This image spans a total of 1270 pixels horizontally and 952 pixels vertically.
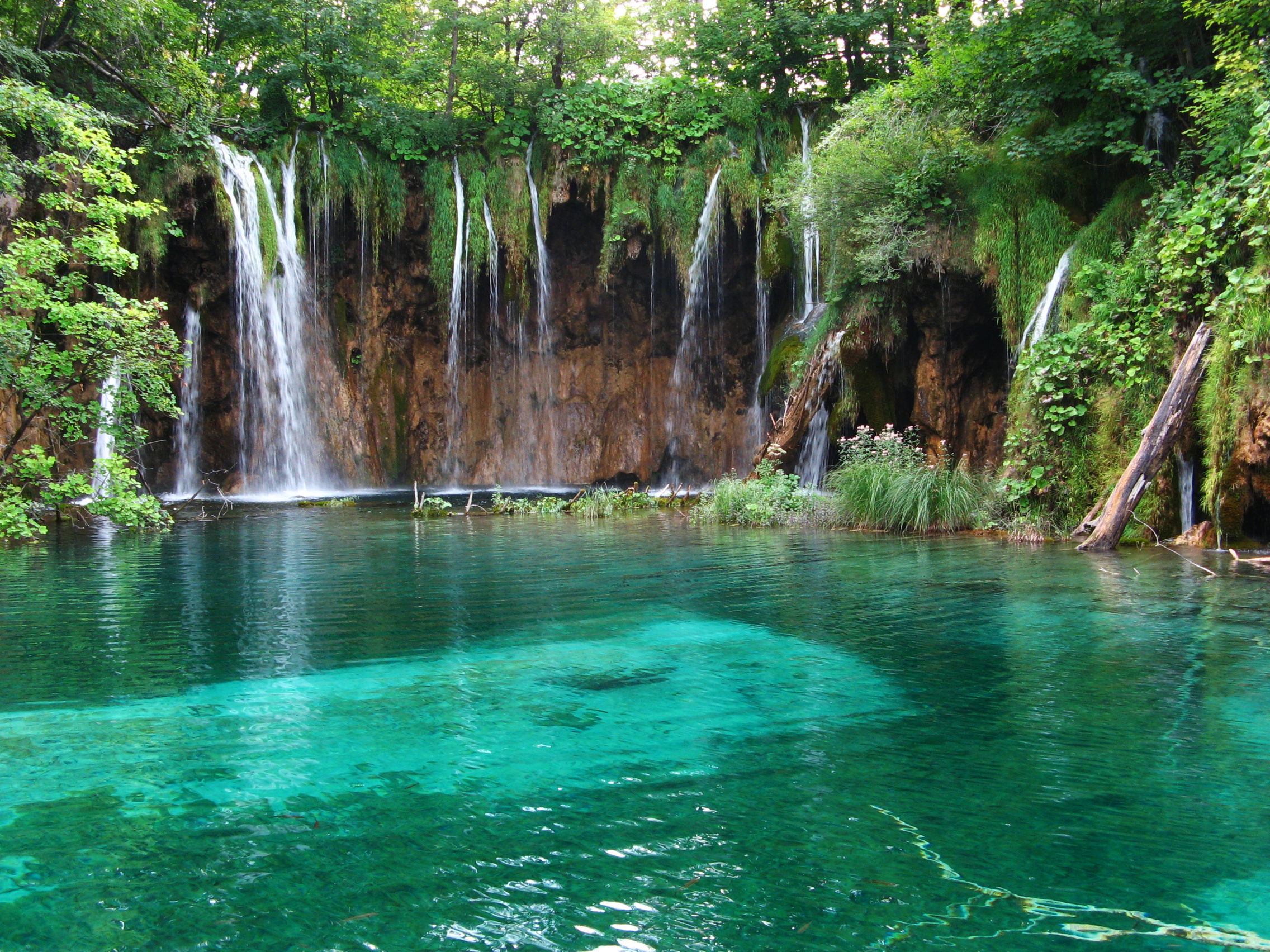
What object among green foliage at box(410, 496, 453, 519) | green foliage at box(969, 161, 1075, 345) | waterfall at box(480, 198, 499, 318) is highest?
waterfall at box(480, 198, 499, 318)

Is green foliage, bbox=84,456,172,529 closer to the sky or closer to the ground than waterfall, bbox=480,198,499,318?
closer to the ground

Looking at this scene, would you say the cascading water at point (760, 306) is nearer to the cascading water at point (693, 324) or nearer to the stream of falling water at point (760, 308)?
the stream of falling water at point (760, 308)

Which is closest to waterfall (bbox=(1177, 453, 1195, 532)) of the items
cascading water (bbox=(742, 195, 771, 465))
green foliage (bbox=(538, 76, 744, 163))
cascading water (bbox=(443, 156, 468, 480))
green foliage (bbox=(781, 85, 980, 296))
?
green foliage (bbox=(781, 85, 980, 296))

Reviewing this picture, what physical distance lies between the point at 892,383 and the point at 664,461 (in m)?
9.35

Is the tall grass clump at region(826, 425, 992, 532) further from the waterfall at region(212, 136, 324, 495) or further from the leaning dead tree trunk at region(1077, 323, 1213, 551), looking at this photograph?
the waterfall at region(212, 136, 324, 495)

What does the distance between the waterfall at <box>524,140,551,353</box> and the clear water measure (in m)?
17.9

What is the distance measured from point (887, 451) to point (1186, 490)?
3826 millimetres

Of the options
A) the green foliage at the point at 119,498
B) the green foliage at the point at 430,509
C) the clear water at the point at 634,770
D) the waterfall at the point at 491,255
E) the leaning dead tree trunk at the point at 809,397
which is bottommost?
the clear water at the point at 634,770

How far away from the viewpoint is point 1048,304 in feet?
38.4

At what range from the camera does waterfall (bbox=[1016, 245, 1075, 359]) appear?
1163 cm

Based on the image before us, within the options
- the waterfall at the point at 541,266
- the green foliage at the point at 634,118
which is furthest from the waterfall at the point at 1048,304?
the waterfall at the point at 541,266

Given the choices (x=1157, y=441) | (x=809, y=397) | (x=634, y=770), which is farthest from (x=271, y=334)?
(x=634, y=770)

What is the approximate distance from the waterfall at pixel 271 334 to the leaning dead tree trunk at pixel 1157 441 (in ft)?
60.7

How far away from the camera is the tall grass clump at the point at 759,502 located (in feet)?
42.3
